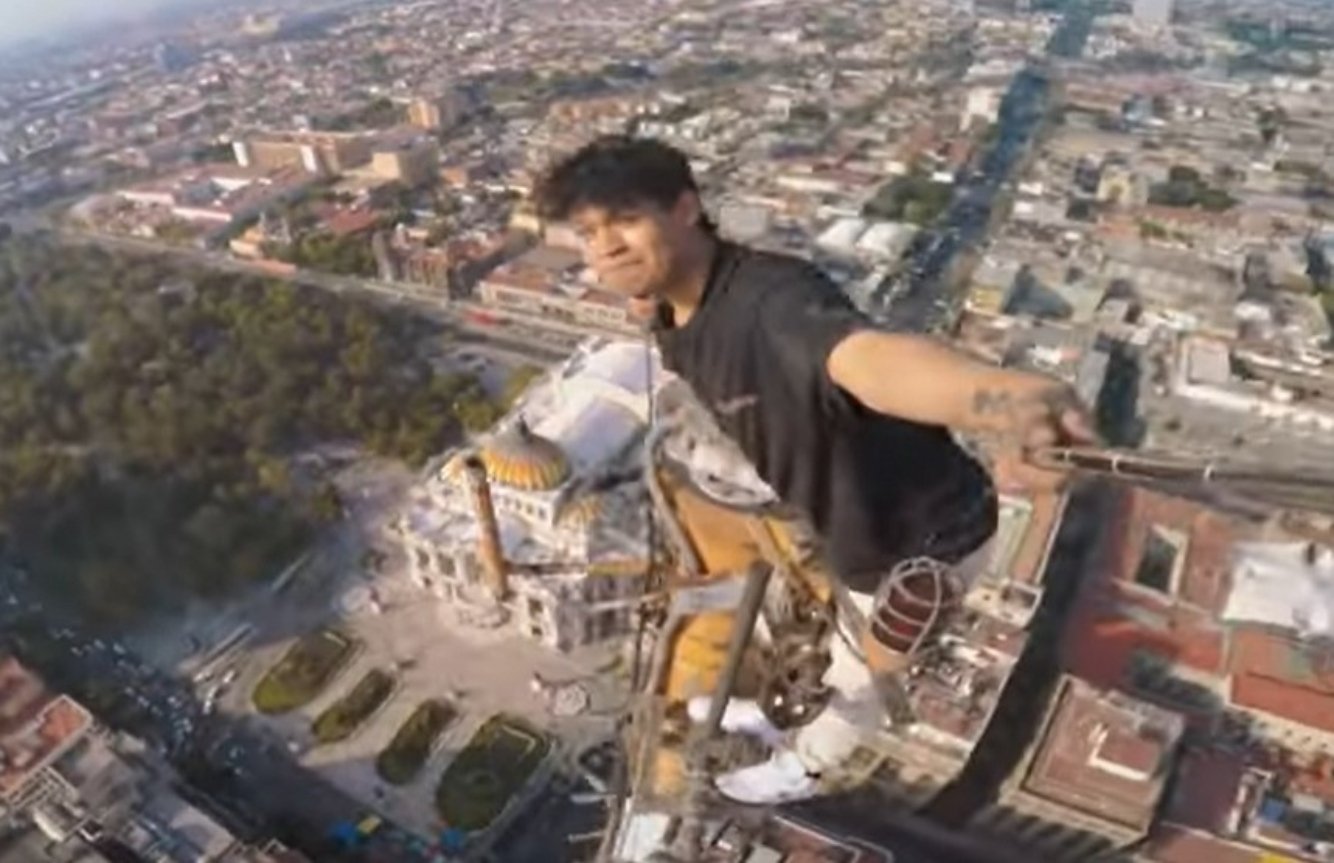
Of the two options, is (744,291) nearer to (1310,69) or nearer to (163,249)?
(163,249)

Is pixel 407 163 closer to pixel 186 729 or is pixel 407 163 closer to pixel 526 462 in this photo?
pixel 526 462

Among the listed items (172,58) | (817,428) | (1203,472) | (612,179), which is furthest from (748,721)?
(172,58)

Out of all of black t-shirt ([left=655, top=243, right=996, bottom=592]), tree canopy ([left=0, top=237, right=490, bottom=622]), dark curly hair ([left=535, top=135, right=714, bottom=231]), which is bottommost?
tree canopy ([left=0, top=237, right=490, bottom=622])

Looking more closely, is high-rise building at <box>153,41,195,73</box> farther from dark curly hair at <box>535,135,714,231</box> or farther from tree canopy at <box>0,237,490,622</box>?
dark curly hair at <box>535,135,714,231</box>

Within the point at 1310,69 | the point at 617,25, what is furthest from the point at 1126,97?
the point at 617,25

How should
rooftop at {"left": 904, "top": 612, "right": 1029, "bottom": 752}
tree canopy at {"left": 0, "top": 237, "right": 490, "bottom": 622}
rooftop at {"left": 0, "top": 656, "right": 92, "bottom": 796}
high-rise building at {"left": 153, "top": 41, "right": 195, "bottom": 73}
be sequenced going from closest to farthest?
rooftop at {"left": 904, "top": 612, "right": 1029, "bottom": 752} → rooftop at {"left": 0, "top": 656, "right": 92, "bottom": 796} → tree canopy at {"left": 0, "top": 237, "right": 490, "bottom": 622} → high-rise building at {"left": 153, "top": 41, "right": 195, "bottom": 73}

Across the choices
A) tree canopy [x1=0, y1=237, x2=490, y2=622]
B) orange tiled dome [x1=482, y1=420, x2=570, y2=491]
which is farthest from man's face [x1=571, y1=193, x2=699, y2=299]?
tree canopy [x1=0, y1=237, x2=490, y2=622]

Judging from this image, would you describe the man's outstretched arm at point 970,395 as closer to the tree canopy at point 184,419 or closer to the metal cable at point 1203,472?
the metal cable at point 1203,472

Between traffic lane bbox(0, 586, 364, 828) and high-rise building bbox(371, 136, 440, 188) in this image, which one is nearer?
traffic lane bbox(0, 586, 364, 828)
